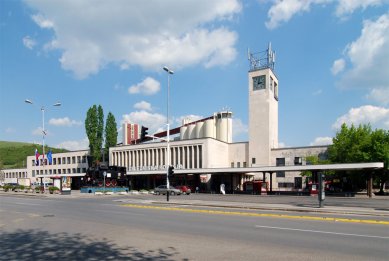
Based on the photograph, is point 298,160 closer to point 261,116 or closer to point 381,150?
point 261,116

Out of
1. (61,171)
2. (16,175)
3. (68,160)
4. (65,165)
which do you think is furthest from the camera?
(16,175)

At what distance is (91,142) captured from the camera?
8150cm

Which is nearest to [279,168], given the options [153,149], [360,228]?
[153,149]

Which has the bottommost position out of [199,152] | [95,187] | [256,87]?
[95,187]

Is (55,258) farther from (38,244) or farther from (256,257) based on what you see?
(256,257)

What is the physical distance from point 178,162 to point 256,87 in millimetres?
21821

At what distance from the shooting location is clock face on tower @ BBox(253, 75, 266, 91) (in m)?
74.8

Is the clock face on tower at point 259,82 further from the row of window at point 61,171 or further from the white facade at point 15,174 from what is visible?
the white facade at point 15,174

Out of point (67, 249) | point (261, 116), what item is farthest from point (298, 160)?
point (67, 249)

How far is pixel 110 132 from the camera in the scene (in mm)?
84625

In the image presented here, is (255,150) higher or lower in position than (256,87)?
lower

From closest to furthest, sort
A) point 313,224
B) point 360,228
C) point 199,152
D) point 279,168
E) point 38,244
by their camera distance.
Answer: point 38,244 → point 360,228 → point 313,224 → point 279,168 → point 199,152

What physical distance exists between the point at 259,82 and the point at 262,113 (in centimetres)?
633

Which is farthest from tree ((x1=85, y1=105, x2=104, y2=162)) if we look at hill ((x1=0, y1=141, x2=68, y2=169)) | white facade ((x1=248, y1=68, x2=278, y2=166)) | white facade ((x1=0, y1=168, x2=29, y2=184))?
hill ((x1=0, y1=141, x2=68, y2=169))
